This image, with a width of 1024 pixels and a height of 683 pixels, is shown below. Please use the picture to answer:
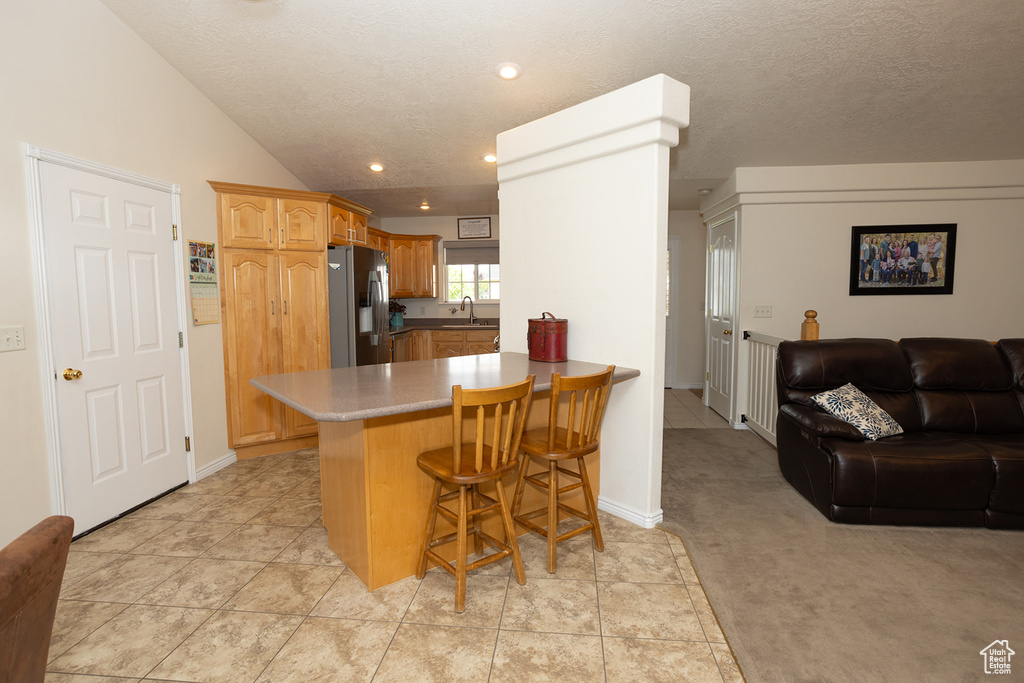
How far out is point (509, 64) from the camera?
126 inches

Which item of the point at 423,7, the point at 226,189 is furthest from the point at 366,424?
the point at 226,189

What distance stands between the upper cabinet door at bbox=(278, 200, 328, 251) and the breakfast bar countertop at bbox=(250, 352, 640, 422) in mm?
1930

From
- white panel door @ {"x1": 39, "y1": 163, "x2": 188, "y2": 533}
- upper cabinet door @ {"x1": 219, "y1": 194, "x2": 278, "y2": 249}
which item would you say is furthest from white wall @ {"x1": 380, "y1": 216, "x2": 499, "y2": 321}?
white panel door @ {"x1": 39, "y1": 163, "x2": 188, "y2": 533}

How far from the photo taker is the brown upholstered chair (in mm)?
787

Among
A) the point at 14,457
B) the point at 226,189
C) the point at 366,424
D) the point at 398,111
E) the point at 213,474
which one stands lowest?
the point at 213,474

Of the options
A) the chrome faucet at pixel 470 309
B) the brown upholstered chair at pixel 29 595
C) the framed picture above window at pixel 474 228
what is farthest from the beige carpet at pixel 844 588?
the framed picture above window at pixel 474 228

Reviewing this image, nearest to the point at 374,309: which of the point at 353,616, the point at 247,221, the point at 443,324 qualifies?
the point at 247,221

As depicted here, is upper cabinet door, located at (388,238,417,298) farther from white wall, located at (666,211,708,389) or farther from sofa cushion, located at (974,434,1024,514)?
sofa cushion, located at (974,434,1024,514)

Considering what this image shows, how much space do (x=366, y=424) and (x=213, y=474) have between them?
2.39 metres

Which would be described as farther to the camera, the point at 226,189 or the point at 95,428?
the point at 226,189

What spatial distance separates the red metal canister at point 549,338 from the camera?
2.97 m

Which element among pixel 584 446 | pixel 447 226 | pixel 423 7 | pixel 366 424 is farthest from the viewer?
Result: pixel 447 226

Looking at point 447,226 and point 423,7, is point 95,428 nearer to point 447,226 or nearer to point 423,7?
point 423,7

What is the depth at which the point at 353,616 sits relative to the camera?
6.61 feet
